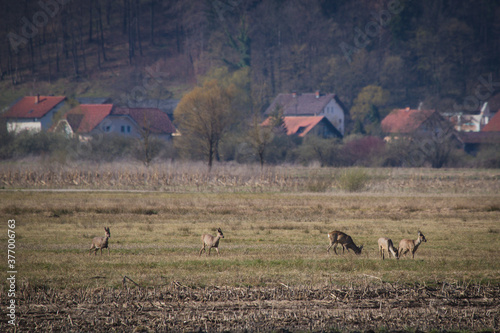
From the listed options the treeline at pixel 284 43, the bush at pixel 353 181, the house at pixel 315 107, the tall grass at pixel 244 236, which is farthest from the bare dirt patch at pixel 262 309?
the treeline at pixel 284 43

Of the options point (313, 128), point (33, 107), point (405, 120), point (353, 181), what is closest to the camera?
point (353, 181)

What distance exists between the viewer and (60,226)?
24.4 meters

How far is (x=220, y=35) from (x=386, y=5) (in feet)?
135

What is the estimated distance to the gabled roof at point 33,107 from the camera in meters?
96.5

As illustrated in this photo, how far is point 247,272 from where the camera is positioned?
15195 mm

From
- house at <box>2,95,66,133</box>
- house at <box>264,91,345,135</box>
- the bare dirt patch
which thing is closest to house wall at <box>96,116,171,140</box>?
house at <box>2,95,66,133</box>

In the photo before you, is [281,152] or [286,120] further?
[286,120]

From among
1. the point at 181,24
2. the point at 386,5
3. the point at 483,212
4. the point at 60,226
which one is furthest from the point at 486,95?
the point at 60,226

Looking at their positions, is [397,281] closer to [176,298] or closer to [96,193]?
[176,298]

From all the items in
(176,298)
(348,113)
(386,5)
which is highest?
(386,5)

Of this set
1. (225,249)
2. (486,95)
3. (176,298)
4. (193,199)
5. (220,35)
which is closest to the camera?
(176,298)

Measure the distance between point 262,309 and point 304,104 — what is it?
316ft

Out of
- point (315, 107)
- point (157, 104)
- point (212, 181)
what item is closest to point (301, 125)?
point (315, 107)

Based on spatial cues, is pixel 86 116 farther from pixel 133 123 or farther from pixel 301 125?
pixel 301 125
